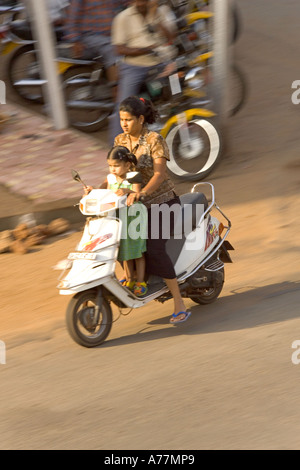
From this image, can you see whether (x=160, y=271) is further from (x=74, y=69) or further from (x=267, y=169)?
(x=74, y=69)

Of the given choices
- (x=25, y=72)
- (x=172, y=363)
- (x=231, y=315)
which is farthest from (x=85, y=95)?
(x=172, y=363)

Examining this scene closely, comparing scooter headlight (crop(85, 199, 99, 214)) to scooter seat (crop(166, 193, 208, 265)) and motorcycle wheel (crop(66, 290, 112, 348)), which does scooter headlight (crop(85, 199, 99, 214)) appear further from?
scooter seat (crop(166, 193, 208, 265))

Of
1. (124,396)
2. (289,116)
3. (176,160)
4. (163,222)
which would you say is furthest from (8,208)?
(289,116)

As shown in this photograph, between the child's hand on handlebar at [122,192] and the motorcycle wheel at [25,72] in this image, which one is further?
the motorcycle wheel at [25,72]

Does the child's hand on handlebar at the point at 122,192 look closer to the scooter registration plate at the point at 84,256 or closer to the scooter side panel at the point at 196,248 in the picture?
the scooter registration plate at the point at 84,256

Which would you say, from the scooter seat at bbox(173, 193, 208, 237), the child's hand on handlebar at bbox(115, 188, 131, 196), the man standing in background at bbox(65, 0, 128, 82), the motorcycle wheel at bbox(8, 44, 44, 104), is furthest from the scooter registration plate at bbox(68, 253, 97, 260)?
the motorcycle wheel at bbox(8, 44, 44, 104)

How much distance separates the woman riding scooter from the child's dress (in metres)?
0.09

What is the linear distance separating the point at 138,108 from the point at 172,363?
1841 millimetres

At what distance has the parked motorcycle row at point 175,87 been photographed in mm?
9258

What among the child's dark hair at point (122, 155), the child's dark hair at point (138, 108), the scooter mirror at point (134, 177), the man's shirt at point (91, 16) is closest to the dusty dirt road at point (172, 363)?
the scooter mirror at point (134, 177)

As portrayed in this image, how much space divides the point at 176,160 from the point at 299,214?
68.0 inches

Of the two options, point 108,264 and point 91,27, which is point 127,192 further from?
point 91,27

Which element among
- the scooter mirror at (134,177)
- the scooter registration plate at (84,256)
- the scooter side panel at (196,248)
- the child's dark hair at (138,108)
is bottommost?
the scooter side panel at (196,248)

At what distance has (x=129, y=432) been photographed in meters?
4.58
